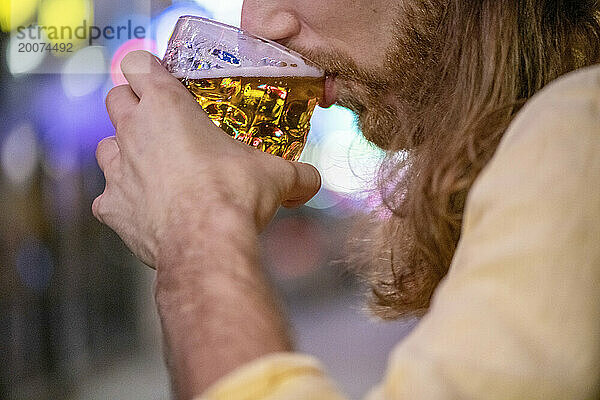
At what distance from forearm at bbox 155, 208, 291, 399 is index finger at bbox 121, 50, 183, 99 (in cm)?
22

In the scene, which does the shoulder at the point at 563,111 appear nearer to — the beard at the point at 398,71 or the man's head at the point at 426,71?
the man's head at the point at 426,71

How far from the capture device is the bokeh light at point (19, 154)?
3.10 metres

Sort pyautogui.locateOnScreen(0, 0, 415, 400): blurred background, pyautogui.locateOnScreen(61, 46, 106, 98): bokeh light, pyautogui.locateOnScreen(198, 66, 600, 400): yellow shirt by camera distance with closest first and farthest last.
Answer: pyautogui.locateOnScreen(198, 66, 600, 400): yellow shirt < pyautogui.locateOnScreen(61, 46, 106, 98): bokeh light < pyautogui.locateOnScreen(0, 0, 415, 400): blurred background

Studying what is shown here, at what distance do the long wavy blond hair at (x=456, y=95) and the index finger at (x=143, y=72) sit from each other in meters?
0.30

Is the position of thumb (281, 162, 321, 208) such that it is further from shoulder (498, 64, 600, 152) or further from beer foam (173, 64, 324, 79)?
shoulder (498, 64, 600, 152)

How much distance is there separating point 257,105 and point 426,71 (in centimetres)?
25

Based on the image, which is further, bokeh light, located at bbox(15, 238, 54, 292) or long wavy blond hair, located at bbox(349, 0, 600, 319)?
bokeh light, located at bbox(15, 238, 54, 292)

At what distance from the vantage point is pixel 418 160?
940mm

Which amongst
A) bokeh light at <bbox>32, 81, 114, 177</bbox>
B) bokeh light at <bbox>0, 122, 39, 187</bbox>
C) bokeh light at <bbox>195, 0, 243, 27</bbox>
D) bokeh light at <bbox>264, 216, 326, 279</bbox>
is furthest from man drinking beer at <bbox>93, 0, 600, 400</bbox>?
bokeh light at <bbox>264, 216, 326, 279</bbox>

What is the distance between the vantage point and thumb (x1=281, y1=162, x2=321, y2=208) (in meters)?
0.85

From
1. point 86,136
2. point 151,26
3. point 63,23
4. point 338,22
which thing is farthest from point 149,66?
point 86,136

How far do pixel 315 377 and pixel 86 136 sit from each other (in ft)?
8.80

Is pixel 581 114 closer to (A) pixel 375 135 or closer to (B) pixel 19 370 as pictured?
(A) pixel 375 135

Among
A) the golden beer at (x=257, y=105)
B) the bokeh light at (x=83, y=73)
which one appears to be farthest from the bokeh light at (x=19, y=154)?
the golden beer at (x=257, y=105)
